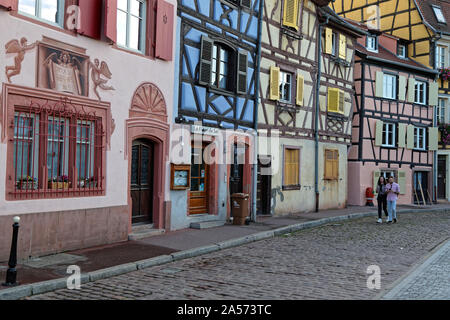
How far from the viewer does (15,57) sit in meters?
7.95

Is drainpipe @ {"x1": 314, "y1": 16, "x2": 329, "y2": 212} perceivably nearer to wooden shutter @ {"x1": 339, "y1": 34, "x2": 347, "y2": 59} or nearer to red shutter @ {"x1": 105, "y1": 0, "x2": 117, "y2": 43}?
wooden shutter @ {"x1": 339, "y1": 34, "x2": 347, "y2": 59}

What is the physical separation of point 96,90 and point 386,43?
71.2 feet


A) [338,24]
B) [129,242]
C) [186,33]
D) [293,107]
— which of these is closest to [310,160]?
[293,107]

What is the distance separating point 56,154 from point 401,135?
810 inches

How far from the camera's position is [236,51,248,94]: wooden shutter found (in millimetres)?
14391

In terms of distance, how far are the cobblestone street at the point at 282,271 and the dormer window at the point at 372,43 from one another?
15373 millimetres

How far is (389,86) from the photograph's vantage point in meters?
25.2

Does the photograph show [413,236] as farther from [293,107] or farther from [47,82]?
[47,82]

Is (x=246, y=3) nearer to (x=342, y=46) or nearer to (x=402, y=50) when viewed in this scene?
(x=342, y=46)

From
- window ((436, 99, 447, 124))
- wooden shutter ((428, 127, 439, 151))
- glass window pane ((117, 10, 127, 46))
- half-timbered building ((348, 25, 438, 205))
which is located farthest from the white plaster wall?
window ((436, 99, 447, 124))

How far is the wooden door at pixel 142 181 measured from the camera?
11156 millimetres

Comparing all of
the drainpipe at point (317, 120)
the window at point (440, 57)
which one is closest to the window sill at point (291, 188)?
the drainpipe at point (317, 120)

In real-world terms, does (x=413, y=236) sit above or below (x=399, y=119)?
below

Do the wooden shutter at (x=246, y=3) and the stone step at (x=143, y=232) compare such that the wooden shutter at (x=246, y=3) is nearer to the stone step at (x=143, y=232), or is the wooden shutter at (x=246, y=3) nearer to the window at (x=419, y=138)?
the stone step at (x=143, y=232)
